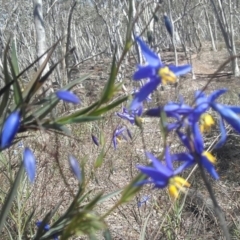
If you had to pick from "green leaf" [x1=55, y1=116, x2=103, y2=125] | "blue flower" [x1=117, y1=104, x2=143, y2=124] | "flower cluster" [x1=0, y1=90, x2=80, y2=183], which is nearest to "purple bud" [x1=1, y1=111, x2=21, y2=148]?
"flower cluster" [x1=0, y1=90, x2=80, y2=183]

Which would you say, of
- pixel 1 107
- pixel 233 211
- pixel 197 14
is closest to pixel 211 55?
pixel 197 14

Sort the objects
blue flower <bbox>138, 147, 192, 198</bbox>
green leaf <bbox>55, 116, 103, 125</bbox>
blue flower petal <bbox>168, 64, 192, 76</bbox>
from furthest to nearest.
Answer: green leaf <bbox>55, 116, 103, 125</bbox>, blue flower petal <bbox>168, 64, 192, 76</bbox>, blue flower <bbox>138, 147, 192, 198</bbox>

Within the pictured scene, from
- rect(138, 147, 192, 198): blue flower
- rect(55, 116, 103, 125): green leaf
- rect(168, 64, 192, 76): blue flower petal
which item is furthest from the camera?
rect(55, 116, 103, 125): green leaf

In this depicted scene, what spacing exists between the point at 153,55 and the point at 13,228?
6.93 feet

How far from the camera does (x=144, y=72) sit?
770 mm

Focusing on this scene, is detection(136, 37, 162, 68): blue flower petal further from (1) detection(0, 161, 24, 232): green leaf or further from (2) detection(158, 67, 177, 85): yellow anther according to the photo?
(1) detection(0, 161, 24, 232): green leaf

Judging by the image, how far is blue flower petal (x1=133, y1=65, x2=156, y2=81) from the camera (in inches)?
30.0

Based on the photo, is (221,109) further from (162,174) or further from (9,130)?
(9,130)

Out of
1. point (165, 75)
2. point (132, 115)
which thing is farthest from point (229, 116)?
point (132, 115)

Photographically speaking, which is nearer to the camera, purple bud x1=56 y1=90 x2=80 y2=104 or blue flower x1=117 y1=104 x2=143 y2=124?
purple bud x1=56 y1=90 x2=80 y2=104

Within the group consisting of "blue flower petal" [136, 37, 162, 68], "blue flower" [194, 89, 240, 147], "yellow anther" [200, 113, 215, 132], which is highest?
"blue flower petal" [136, 37, 162, 68]

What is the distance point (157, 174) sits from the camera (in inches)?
27.8

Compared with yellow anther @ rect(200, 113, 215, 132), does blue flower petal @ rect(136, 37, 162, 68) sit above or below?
above

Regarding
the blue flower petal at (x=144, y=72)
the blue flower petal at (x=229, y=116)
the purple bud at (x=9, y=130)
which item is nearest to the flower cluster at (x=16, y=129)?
the purple bud at (x=9, y=130)
